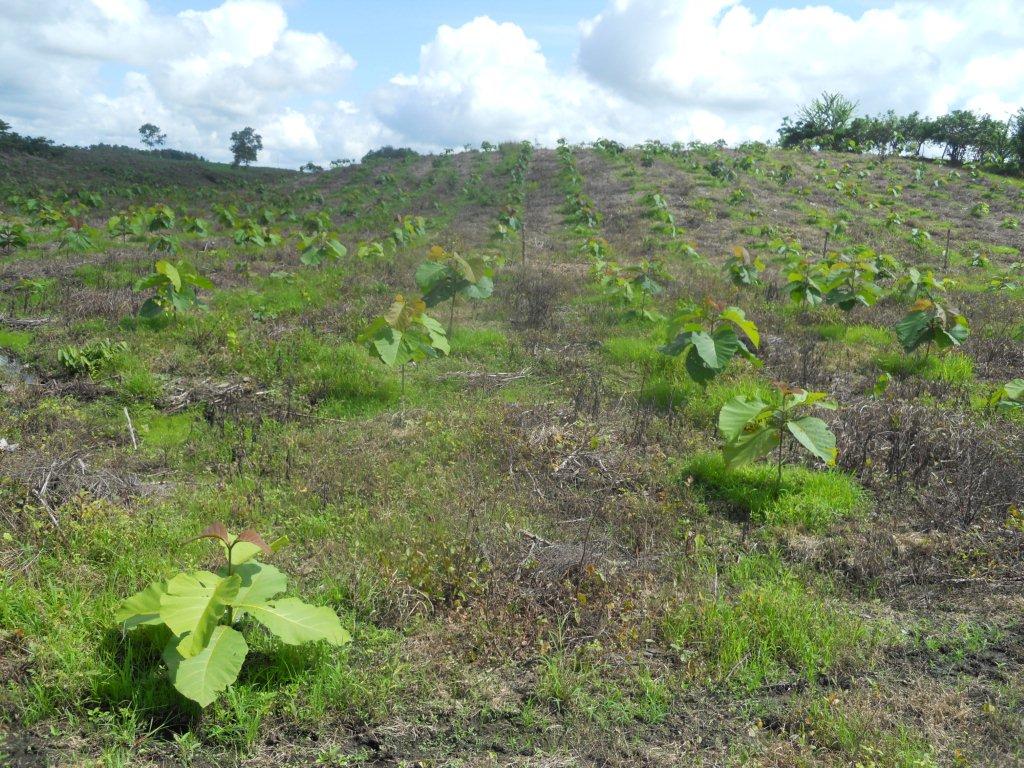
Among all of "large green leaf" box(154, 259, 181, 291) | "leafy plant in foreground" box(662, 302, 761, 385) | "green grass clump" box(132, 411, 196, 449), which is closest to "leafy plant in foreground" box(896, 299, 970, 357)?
"leafy plant in foreground" box(662, 302, 761, 385)

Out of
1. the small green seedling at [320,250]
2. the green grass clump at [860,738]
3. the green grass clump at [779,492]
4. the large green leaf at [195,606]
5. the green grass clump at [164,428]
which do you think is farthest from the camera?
the small green seedling at [320,250]

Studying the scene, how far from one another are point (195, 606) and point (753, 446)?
3490 mm

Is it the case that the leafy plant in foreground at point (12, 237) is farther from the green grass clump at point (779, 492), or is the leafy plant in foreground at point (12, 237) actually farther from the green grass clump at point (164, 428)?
the green grass clump at point (779, 492)

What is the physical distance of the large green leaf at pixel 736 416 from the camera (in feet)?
15.2

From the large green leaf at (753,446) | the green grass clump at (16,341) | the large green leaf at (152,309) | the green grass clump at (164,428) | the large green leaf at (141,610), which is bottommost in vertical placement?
the large green leaf at (141,610)

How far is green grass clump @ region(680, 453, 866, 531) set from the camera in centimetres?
442

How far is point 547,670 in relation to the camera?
3098mm

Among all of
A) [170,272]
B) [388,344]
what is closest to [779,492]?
[388,344]

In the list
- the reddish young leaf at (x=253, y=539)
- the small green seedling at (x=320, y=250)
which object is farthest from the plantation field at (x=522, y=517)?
the small green seedling at (x=320, y=250)

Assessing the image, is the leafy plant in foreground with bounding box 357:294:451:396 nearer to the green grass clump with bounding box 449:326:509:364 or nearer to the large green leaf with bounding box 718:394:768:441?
the green grass clump with bounding box 449:326:509:364

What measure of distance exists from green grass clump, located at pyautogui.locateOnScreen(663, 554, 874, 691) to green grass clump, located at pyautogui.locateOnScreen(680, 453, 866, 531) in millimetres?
858

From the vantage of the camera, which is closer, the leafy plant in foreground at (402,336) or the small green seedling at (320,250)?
the leafy plant in foreground at (402,336)

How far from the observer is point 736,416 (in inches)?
185

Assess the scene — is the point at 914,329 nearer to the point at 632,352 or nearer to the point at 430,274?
the point at 632,352
